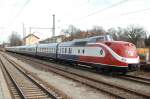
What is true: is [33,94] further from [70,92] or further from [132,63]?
[132,63]

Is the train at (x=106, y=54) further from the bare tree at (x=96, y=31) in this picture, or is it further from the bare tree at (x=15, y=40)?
the bare tree at (x=15, y=40)

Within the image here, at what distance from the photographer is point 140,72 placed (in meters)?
25.1

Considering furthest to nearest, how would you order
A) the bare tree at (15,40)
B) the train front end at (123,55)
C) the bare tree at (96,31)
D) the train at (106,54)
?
the bare tree at (15,40), the bare tree at (96,31), the train at (106,54), the train front end at (123,55)

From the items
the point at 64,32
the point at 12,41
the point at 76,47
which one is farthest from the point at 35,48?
the point at 12,41

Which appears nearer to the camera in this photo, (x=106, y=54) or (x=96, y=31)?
(x=106, y=54)

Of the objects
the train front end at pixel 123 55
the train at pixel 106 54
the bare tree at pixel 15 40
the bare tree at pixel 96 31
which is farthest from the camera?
the bare tree at pixel 15 40

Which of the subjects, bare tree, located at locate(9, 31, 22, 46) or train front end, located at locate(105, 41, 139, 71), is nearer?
train front end, located at locate(105, 41, 139, 71)

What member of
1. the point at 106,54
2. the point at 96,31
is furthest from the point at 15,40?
the point at 106,54

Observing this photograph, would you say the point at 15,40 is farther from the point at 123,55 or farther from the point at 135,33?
the point at 123,55

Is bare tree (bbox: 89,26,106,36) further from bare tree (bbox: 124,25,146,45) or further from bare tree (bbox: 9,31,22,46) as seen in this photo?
bare tree (bbox: 9,31,22,46)

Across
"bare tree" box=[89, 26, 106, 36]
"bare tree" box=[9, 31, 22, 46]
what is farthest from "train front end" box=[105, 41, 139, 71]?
"bare tree" box=[9, 31, 22, 46]

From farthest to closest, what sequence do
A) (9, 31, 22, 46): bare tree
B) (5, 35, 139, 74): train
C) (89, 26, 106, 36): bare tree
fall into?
(9, 31, 22, 46): bare tree < (89, 26, 106, 36): bare tree < (5, 35, 139, 74): train

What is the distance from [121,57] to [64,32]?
88.6 metres

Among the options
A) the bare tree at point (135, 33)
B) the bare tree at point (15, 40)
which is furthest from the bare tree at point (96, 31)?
the bare tree at point (15, 40)
